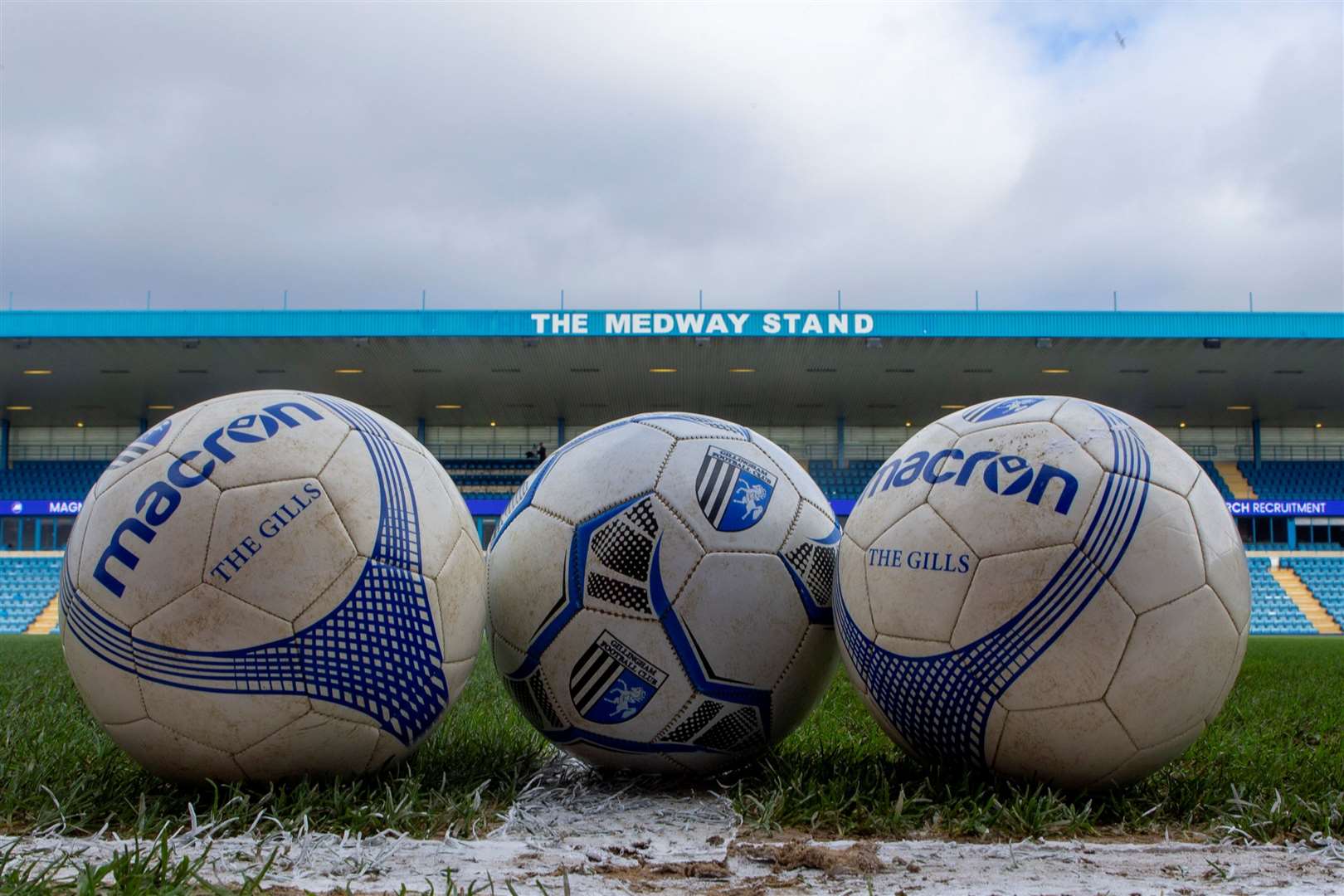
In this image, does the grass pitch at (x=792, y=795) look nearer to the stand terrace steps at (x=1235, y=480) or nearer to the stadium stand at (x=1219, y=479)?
the stadium stand at (x=1219, y=479)

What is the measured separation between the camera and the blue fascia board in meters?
25.7

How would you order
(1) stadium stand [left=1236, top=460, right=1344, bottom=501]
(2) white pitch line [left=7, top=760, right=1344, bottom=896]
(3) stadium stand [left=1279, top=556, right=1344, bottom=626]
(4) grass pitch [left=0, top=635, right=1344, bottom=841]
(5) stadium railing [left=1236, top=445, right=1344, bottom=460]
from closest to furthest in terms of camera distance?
(2) white pitch line [left=7, top=760, right=1344, bottom=896]
(4) grass pitch [left=0, top=635, right=1344, bottom=841]
(3) stadium stand [left=1279, top=556, right=1344, bottom=626]
(1) stadium stand [left=1236, top=460, right=1344, bottom=501]
(5) stadium railing [left=1236, top=445, right=1344, bottom=460]

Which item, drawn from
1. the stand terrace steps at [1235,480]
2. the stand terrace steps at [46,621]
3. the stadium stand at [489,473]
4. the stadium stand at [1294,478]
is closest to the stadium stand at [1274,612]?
the stand terrace steps at [1235,480]

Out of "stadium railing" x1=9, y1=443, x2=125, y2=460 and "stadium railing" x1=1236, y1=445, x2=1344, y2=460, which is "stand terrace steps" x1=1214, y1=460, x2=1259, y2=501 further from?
"stadium railing" x1=9, y1=443, x2=125, y2=460

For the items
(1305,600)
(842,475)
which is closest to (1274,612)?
(1305,600)

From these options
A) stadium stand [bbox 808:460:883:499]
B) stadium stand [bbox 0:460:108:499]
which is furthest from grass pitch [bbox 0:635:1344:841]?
stadium stand [bbox 0:460:108:499]

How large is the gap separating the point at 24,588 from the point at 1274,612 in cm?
3450

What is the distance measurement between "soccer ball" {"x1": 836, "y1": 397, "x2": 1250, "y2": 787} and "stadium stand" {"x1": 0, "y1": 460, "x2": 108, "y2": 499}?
117 ft

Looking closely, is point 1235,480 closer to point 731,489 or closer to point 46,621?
point 46,621

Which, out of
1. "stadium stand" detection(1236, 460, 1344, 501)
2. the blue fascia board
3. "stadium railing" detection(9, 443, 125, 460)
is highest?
the blue fascia board

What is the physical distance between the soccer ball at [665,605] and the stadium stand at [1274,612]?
28420mm

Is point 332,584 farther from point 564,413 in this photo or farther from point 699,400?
point 564,413

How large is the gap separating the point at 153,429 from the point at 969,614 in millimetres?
2686

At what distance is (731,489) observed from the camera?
3857 mm
